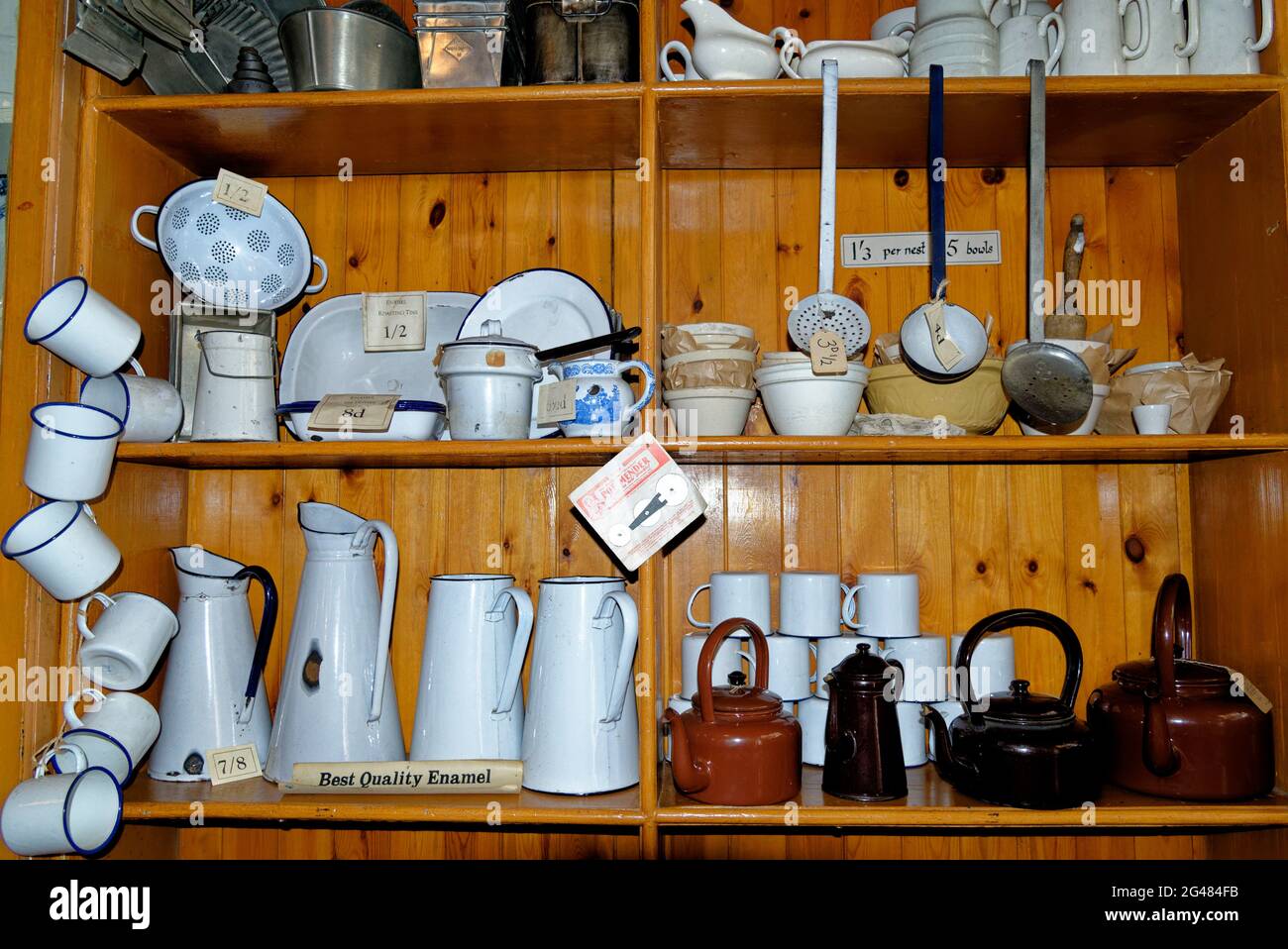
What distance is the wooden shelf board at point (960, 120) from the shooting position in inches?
49.5

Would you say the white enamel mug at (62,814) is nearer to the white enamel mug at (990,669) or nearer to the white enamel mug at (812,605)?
A: the white enamel mug at (812,605)

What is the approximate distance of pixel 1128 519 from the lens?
4.81 ft

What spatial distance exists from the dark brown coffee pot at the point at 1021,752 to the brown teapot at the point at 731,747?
0.73ft

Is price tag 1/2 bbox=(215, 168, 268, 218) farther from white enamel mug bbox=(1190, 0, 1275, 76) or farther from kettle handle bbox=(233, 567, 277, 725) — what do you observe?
white enamel mug bbox=(1190, 0, 1275, 76)

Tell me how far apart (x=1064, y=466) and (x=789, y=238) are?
60cm

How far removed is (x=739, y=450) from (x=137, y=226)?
1.03 meters

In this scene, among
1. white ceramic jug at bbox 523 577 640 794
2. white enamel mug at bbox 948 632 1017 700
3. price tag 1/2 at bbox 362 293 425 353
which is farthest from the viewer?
price tag 1/2 at bbox 362 293 425 353

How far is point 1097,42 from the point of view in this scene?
1.31 m

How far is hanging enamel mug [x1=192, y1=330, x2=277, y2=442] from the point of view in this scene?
130 centimetres

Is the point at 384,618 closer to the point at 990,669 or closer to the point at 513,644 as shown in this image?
the point at 513,644

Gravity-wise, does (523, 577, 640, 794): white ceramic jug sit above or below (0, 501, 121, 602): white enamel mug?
below

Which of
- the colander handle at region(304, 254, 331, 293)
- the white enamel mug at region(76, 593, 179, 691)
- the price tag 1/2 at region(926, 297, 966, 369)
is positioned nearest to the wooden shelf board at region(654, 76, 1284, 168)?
the price tag 1/2 at region(926, 297, 966, 369)

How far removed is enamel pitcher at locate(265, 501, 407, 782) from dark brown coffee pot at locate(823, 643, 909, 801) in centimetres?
63
